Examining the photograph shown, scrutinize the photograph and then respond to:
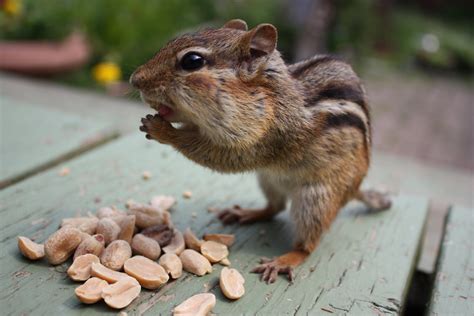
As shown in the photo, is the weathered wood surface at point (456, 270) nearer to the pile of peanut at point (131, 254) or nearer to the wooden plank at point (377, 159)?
the pile of peanut at point (131, 254)

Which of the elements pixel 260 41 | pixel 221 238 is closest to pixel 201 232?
pixel 221 238

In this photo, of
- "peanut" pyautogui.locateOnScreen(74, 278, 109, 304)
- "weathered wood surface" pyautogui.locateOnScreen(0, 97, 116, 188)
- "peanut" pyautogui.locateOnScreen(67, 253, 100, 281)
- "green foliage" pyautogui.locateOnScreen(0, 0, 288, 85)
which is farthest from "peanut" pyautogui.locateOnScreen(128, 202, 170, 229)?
"green foliage" pyautogui.locateOnScreen(0, 0, 288, 85)

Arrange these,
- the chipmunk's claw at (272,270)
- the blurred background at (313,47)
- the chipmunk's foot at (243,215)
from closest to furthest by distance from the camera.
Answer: the chipmunk's claw at (272,270), the chipmunk's foot at (243,215), the blurred background at (313,47)

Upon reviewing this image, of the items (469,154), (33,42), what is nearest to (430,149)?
(469,154)

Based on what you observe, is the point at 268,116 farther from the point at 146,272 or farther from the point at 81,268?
the point at 81,268

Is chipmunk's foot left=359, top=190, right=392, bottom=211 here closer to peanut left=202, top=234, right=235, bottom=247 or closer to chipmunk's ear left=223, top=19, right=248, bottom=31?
peanut left=202, top=234, right=235, bottom=247

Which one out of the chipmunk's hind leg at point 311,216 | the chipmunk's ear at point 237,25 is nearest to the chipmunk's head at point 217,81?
the chipmunk's ear at point 237,25
